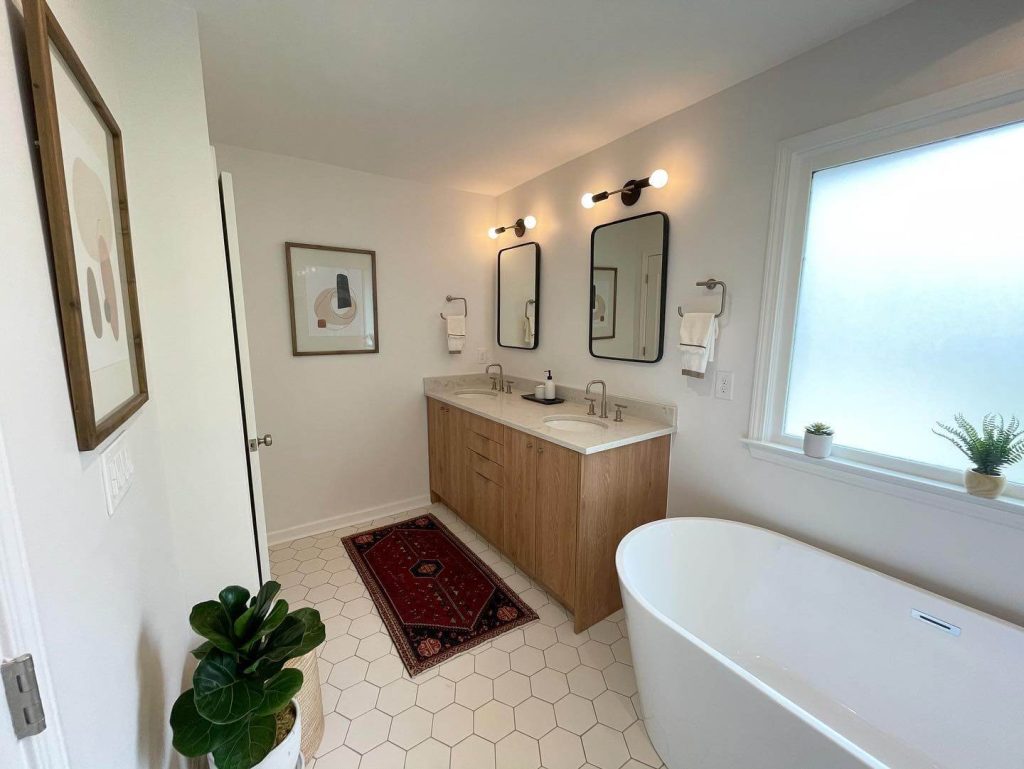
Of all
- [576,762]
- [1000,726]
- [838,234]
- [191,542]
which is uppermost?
[838,234]

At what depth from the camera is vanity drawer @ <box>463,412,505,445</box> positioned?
231cm

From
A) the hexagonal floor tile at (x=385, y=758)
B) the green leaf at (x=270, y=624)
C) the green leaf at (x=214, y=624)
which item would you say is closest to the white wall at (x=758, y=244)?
the hexagonal floor tile at (x=385, y=758)

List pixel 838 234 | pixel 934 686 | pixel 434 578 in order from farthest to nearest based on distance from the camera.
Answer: pixel 434 578 → pixel 838 234 → pixel 934 686

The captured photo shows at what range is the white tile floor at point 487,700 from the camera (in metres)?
1.38

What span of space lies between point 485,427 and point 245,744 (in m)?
1.66

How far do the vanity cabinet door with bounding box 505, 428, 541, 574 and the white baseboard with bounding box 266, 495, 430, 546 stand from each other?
110cm

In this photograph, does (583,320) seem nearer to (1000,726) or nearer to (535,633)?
(535,633)

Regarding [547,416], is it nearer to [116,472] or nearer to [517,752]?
[517,752]

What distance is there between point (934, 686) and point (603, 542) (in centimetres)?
111

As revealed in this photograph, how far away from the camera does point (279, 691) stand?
1.01 meters

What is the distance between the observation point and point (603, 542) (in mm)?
1927

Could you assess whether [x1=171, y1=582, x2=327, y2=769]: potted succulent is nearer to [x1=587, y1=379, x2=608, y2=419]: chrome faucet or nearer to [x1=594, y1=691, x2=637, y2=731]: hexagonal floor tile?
[x1=594, y1=691, x2=637, y2=731]: hexagonal floor tile

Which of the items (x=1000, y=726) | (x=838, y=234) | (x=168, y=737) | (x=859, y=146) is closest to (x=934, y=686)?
(x=1000, y=726)

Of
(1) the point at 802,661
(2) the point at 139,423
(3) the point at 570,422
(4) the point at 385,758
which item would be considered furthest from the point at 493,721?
(2) the point at 139,423
